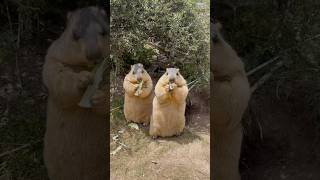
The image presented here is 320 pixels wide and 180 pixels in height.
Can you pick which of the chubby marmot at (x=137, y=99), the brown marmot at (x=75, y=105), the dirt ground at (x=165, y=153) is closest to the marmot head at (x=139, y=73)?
the chubby marmot at (x=137, y=99)

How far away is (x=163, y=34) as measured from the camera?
6.06ft

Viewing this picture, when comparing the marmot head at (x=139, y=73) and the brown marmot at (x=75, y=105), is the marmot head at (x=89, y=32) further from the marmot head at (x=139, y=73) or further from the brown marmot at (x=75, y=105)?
the marmot head at (x=139, y=73)

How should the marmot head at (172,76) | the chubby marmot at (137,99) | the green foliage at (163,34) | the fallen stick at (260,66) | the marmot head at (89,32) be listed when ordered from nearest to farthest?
the marmot head at (89,32) < the fallen stick at (260,66) < the marmot head at (172,76) < the green foliage at (163,34) < the chubby marmot at (137,99)

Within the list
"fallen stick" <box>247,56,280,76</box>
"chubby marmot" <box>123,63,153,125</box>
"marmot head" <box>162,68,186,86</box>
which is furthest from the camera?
"chubby marmot" <box>123,63,153,125</box>

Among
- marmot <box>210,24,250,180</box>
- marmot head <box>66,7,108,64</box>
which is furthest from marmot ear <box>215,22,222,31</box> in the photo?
marmot head <box>66,7,108,64</box>

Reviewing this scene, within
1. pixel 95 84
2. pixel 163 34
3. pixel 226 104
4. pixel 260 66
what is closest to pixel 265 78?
pixel 260 66

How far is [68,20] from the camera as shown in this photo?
100 cm

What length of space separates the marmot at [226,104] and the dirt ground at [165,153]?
51 centimetres

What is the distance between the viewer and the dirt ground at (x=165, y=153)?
171cm

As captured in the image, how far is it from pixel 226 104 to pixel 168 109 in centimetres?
106

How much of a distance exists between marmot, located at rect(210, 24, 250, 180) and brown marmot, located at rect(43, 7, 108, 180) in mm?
283

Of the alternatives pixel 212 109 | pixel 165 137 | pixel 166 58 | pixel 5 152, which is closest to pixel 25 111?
pixel 5 152

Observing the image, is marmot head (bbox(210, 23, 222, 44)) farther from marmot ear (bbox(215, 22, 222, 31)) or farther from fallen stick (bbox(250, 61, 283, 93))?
fallen stick (bbox(250, 61, 283, 93))

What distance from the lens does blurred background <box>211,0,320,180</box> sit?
3.59ft
